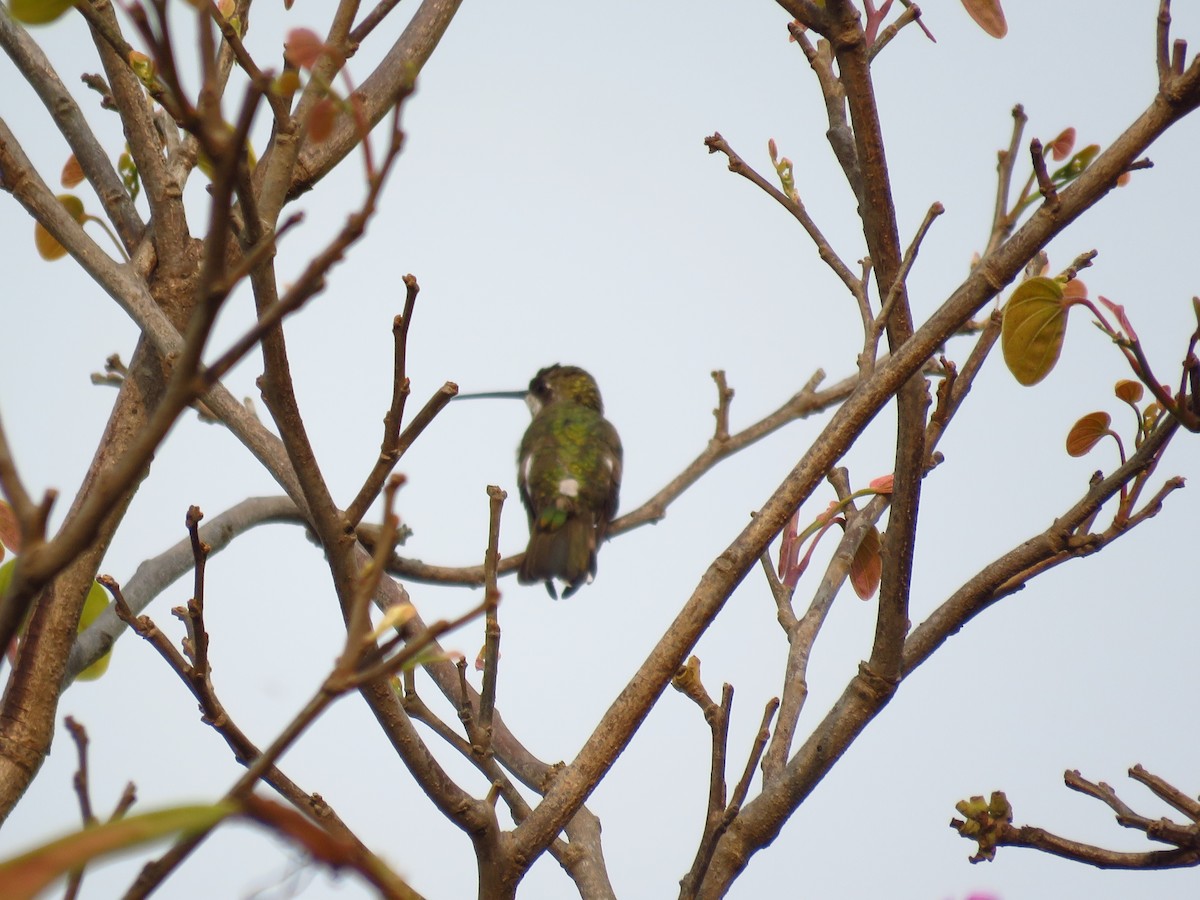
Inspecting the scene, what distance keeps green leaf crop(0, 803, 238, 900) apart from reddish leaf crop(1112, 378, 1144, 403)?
202 centimetres

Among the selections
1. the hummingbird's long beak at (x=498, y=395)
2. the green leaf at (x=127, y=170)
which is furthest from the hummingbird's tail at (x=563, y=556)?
the green leaf at (x=127, y=170)

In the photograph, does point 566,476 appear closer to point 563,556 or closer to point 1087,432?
point 563,556

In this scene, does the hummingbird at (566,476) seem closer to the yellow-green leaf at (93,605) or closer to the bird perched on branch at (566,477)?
the bird perched on branch at (566,477)

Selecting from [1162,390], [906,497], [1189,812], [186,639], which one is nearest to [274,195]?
[186,639]

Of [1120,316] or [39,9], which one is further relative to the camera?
[1120,316]

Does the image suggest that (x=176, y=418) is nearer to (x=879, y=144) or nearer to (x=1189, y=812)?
(x=879, y=144)

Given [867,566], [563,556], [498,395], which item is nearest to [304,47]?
[867,566]

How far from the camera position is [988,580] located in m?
2.14

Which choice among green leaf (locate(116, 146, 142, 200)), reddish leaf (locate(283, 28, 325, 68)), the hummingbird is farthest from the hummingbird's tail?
reddish leaf (locate(283, 28, 325, 68))

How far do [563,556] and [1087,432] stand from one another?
11.0 ft

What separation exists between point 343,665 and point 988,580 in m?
1.56

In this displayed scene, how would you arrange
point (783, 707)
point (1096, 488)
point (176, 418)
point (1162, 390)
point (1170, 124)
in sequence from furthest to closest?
point (783, 707), point (1096, 488), point (1162, 390), point (1170, 124), point (176, 418)

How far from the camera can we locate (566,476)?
20.6 ft

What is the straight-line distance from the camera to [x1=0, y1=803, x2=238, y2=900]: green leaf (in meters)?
0.57
